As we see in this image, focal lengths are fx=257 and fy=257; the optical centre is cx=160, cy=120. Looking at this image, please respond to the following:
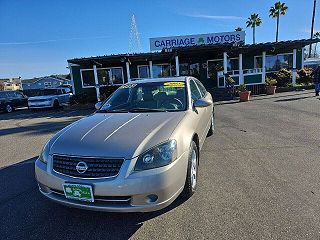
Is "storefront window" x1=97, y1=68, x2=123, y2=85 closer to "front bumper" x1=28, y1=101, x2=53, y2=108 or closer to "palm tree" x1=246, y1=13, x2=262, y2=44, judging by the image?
"front bumper" x1=28, y1=101, x2=53, y2=108

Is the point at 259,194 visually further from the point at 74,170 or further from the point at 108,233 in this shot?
the point at 74,170

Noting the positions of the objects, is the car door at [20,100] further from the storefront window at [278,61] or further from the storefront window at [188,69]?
the storefront window at [278,61]

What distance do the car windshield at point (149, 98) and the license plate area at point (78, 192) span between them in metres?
1.72

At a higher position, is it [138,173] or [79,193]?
[138,173]

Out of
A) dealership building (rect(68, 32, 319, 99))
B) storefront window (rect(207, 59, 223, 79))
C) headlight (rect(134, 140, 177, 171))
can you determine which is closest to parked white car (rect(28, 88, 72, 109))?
dealership building (rect(68, 32, 319, 99))

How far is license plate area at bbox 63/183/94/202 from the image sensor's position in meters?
2.63

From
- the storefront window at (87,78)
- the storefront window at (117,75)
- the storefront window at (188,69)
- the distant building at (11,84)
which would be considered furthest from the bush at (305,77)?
the distant building at (11,84)

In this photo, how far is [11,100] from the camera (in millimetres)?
18922

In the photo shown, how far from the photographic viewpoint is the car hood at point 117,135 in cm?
273

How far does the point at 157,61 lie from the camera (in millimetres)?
21359

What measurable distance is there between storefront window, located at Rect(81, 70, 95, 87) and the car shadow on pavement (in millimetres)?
18278

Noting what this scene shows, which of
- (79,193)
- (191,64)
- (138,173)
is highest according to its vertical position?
(191,64)

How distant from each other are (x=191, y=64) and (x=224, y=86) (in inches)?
200

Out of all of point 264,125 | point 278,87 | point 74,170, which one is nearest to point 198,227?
point 74,170
